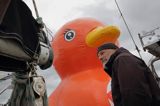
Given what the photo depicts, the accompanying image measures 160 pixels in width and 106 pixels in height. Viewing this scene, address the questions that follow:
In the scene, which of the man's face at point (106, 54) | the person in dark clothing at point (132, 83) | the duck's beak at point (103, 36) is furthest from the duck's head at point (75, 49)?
the person in dark clothing at point (132, 83)

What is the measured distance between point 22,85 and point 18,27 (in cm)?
42

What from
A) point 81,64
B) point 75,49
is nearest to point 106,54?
point 81,64

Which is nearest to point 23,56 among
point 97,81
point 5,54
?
point 5,54

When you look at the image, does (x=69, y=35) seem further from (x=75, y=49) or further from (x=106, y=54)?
(x=106, y=54)

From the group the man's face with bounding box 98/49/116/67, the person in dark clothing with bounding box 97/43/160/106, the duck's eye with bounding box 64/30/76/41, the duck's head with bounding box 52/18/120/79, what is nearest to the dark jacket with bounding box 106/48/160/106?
the person in dark clothing with bounding box 97/43/160/106

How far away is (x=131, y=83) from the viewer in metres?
2.71

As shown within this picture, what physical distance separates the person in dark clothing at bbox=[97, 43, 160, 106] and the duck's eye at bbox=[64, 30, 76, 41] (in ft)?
12.5

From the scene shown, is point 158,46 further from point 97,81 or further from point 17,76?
point 17,76

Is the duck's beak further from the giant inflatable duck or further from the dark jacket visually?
the dark jacket

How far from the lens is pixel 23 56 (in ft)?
6.79

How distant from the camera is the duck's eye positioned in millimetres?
6758

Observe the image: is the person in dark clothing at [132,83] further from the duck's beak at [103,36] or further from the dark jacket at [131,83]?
the duck's beak at [103,36]

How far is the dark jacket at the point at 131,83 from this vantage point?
105 inches

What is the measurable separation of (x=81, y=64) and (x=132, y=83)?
3727 mm
